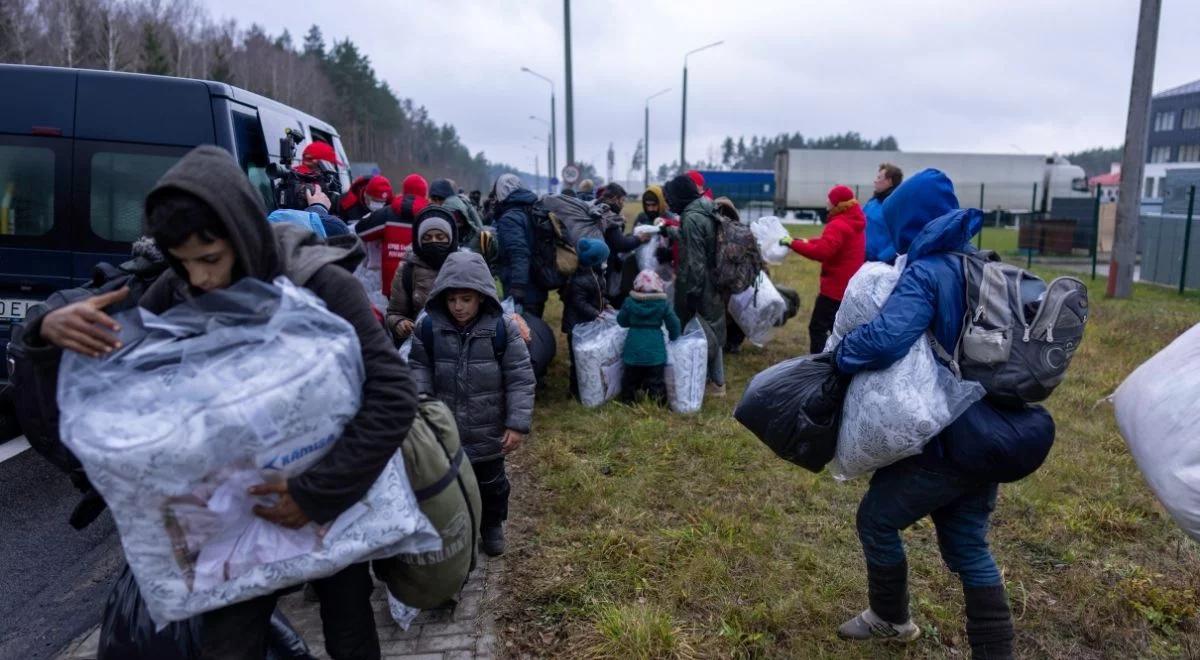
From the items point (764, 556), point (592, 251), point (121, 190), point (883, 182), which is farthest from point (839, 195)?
point (121, 190)

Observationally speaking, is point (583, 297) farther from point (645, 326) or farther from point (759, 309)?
point (759, 309)

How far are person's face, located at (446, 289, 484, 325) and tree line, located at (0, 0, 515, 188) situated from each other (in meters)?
32.5

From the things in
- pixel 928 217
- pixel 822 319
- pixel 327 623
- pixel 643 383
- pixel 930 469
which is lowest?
pixel 643 383

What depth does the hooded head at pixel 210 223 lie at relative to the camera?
170cm

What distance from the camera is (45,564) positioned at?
12.6 feet

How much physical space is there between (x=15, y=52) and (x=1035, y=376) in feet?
141

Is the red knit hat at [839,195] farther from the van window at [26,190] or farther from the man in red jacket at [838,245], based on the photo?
the van window at [26,190]

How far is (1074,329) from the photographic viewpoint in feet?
8.18

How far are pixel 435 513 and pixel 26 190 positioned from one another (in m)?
4.25

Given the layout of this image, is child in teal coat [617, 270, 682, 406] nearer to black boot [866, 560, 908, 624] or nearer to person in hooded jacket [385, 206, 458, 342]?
person in hooded jacket [385, 206, 458, 342]

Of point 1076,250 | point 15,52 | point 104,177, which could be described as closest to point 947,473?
point 104,177

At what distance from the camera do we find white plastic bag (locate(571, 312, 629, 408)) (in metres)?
6.27

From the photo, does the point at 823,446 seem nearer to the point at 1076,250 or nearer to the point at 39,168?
the point at 39,168

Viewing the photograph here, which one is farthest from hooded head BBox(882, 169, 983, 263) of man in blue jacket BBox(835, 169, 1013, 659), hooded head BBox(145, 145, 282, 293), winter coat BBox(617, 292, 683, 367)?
winter coat BBox(617, 292, 683, 367)
